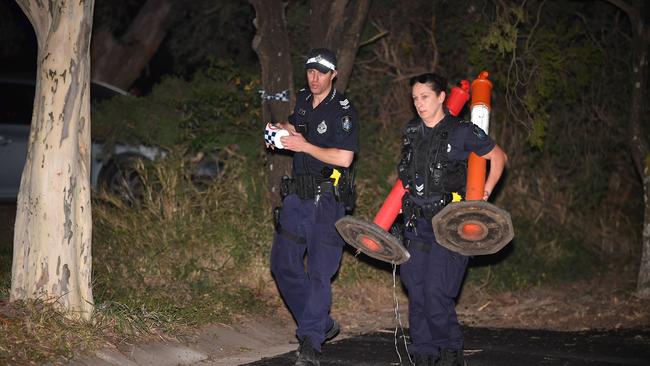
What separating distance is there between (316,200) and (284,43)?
2.59 meters

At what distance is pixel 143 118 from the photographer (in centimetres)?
1002

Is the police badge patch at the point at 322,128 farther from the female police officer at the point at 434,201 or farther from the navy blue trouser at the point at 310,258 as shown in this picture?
the female police officer at the point at 434,201

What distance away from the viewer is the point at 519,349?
688cm

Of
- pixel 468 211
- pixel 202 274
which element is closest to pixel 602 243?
pixel 202 274

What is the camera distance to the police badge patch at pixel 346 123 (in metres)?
6.27

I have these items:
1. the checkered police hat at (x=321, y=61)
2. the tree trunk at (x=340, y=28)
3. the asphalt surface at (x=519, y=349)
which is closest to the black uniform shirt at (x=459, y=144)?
the checkered police hat at (x=321, y=61)

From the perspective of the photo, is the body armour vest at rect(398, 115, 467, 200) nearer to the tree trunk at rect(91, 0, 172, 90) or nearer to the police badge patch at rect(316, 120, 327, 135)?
the police badge patch at rect(316, 120, 327, 135)

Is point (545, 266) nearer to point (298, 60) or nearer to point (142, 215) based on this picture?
point (298, 60)

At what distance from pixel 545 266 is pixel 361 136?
2.39 metres

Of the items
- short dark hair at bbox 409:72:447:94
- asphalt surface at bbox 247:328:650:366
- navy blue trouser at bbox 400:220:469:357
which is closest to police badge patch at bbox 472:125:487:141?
short dark hair at bbox 409:72:447:94

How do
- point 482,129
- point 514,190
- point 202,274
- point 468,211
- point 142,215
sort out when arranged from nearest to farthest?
point 468,211
point 482,129
point 202,274
point 142,215
point 514,190

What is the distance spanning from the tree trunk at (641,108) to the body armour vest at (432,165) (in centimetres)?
353

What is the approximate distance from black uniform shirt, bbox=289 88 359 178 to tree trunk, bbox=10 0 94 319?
1.47 m

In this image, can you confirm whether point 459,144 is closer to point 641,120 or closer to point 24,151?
point 641,120
